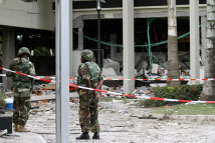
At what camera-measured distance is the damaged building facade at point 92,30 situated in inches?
874

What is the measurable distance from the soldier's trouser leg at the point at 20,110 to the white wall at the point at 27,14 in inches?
468

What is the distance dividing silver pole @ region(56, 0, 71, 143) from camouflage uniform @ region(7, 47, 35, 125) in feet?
18.6

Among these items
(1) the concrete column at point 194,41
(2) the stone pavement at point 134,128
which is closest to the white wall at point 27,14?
(1) the concrete column at point 194,41

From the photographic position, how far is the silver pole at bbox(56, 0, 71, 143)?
418 centimetres

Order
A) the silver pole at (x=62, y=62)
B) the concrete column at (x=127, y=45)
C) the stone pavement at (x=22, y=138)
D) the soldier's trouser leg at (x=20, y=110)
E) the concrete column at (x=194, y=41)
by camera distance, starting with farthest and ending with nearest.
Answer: the concrete column at (x=127, y=45)
the concrete column at (x=194, y=41)
the soldier's trouser leg at (x=20, y=110)
the stone pavement at (x=22, y=138)
the silver pole at (x=62, y=62)

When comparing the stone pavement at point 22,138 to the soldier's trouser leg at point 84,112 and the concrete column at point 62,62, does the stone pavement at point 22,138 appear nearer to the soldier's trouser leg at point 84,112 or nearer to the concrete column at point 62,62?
the soldier's trouser leg at point 84,112

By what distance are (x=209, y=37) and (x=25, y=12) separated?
10297 mm

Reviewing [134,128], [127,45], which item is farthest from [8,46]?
[134,128]

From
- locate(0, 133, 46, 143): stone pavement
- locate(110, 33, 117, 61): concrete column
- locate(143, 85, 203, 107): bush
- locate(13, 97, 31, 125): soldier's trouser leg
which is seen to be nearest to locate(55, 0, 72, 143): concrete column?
locate(0, 133, 46, 143): stone pavement

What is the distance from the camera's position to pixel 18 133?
31.4ft

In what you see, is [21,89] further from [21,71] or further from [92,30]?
[92,30]

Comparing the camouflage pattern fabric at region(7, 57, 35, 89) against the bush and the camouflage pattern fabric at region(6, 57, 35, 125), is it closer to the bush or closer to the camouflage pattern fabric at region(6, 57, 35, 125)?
the camouflage pattern fabric at region(6, 57, 35, 125)

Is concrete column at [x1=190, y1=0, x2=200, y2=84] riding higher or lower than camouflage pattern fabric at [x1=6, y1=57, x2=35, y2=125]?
higher

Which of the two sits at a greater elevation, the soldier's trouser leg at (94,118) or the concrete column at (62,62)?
the concrete column at (62,62)
